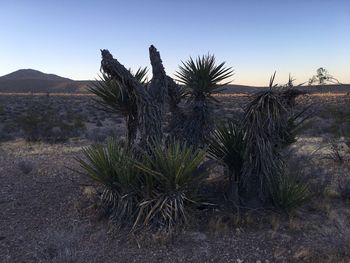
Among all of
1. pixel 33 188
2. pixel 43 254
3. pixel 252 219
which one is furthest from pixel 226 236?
pixel 33 188

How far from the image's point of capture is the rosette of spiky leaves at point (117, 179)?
687 centimetres

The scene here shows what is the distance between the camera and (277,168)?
732 centimetres

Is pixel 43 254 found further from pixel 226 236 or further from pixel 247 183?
pixel 247 183

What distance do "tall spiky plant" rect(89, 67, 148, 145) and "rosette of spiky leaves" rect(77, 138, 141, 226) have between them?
504mm

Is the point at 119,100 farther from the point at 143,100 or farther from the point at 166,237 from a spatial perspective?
the point at 166,237

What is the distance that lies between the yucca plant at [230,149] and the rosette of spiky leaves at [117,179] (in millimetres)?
1558

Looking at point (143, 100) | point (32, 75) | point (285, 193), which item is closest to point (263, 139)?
point (285, 193)

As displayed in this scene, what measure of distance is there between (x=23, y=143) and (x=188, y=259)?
13.3 metres

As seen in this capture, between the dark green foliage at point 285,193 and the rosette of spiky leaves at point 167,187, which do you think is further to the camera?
the dark green foliage at point 285,193

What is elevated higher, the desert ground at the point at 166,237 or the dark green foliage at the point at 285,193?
the dark green foliage at the point at 285,193

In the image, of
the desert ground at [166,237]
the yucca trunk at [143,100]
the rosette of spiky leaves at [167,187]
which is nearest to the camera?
the desert ground at [166,237]

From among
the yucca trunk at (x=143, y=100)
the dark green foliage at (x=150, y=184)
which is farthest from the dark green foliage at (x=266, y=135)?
the yucca trunk at (x=143, y=100)

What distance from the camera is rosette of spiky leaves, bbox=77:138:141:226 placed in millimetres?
6871

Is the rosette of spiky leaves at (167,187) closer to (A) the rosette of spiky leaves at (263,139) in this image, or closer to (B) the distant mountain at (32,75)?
(A) the rosette of spiky leaves at (263,139)
